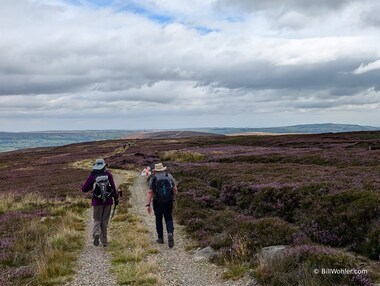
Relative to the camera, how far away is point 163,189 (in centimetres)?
1307

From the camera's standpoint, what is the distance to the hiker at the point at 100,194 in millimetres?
12906

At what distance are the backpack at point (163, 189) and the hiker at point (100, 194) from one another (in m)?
1.46

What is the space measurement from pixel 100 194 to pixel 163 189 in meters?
2.18

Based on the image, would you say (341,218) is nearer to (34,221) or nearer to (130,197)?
(34,221)

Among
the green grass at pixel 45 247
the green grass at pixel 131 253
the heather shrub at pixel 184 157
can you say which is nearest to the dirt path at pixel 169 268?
the green grass at pixel 131 253

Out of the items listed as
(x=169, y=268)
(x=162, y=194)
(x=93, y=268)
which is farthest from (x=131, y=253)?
(x=162, y=194)

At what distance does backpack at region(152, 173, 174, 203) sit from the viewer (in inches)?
515

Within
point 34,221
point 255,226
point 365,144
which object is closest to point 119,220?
point 34,221

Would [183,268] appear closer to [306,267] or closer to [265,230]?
[265,230]

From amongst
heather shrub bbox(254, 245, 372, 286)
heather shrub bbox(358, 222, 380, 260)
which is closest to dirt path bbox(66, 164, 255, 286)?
heather shrub bbox(254, 245, 372, 286)

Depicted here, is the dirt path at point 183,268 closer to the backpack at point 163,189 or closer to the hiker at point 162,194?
the hiker at point 162,194

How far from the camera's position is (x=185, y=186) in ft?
85.8

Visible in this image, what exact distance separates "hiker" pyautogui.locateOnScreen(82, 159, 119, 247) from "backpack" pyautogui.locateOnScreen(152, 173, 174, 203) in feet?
4.79

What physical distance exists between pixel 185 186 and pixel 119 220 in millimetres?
8364
